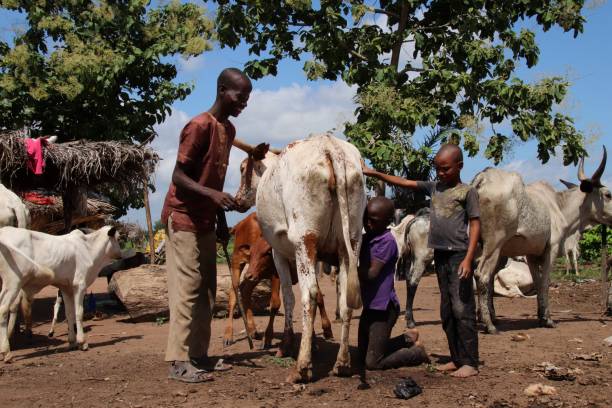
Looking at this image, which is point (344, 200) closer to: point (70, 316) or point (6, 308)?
point (6, 308)

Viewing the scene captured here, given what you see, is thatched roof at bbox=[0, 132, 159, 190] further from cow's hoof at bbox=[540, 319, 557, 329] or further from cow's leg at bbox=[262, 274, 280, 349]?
cow's hoof at bbox=[540, 319, 557, 329]

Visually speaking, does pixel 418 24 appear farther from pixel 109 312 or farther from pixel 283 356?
pixel 283 356

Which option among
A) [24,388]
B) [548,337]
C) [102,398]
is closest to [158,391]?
[102,398]

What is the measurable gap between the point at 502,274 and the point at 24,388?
9.40 metres

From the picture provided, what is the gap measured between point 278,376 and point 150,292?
470 cm

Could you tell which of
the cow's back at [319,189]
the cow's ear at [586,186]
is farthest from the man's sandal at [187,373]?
the cow's ear at [586,186]

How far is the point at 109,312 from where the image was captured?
1127 centimetres

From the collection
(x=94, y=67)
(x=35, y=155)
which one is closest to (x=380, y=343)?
(x=35, y=155)

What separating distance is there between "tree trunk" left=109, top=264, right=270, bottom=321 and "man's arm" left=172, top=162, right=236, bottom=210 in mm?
4754

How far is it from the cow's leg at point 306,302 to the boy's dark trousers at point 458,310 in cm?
118

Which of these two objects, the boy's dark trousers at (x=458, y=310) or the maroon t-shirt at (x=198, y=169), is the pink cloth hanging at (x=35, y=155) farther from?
the boy's dark trousers at (x=458, y=310)

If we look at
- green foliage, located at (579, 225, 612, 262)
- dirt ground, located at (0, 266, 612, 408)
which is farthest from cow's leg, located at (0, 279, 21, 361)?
green foliage, located at (579, 225, 612, 262)

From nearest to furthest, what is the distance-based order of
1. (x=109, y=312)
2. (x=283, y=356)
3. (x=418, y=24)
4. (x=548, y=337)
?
(x=283, y=356)
(x=548, y=337)
(x=109, y=312)
(x=418, y=24)

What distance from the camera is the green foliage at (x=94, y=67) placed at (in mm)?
13039
